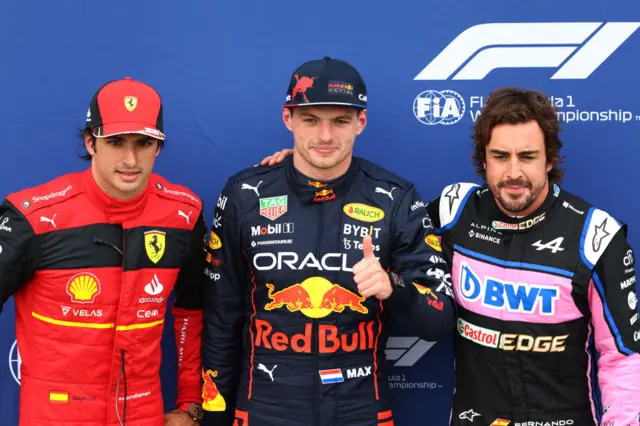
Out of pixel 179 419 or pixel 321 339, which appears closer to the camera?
pixel 321 339

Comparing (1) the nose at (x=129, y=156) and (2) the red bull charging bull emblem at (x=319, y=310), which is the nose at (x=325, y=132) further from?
(1) the nose at (x=129, y=156)

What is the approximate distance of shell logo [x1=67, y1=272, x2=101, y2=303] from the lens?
2.13m

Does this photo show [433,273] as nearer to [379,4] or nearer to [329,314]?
[329,314]

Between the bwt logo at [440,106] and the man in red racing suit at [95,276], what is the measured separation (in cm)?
107

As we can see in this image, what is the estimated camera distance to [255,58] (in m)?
2.74

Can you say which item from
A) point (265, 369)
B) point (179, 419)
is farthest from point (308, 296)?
point (179, 419)

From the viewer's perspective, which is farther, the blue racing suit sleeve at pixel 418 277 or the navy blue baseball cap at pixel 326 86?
the navy blue baseball cap at pixel 326 86

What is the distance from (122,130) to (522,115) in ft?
4.14

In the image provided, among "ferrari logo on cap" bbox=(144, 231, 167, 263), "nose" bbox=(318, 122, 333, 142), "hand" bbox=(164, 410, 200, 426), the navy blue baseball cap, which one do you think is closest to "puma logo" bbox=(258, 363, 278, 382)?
"hand" bbox=(164, 410, 200, 426)

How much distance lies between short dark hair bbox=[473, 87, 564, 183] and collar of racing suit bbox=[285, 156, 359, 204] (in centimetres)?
47

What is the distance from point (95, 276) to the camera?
2.15 meters

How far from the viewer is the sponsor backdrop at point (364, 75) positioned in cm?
269

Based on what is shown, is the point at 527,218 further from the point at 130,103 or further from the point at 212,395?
the point at 130,103

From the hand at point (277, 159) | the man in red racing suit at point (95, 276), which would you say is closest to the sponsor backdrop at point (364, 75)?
the hand at point (277, 159)
